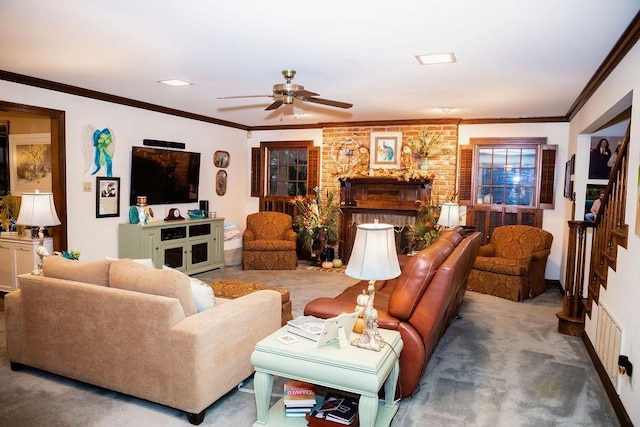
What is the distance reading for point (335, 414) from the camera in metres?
2.45

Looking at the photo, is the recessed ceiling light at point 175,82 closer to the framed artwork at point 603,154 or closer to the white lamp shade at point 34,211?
the white lamp shade at point 34,211

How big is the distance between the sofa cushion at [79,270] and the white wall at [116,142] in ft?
7.58

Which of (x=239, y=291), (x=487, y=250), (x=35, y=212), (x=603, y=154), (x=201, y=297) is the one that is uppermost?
(x=603, y=154)

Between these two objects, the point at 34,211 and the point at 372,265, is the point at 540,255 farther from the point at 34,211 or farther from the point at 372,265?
the point at 34,211

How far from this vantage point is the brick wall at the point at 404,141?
7.10 meters

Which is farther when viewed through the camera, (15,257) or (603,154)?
(603,154)

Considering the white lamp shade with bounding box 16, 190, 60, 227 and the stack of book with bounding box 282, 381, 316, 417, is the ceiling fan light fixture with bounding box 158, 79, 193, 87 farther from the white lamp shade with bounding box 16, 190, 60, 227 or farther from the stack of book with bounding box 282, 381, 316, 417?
the stack of book with bounding box 282, 381, 316, 417

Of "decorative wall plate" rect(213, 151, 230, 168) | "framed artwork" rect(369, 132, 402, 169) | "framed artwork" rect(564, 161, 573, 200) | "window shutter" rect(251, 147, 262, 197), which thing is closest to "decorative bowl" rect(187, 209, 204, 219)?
"decorative wall plate" rect(213, 151, 230, 168)

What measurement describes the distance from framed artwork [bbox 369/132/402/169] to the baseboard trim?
13.4 ft

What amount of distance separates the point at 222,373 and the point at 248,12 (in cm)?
231

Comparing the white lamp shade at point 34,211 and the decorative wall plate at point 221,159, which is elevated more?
the decorative wall plate at point 221,159

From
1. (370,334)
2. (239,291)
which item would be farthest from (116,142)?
(370,334)

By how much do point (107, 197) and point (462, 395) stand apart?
484 cm

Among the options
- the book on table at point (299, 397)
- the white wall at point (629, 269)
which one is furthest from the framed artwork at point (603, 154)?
the book on table at point (299, 397)
